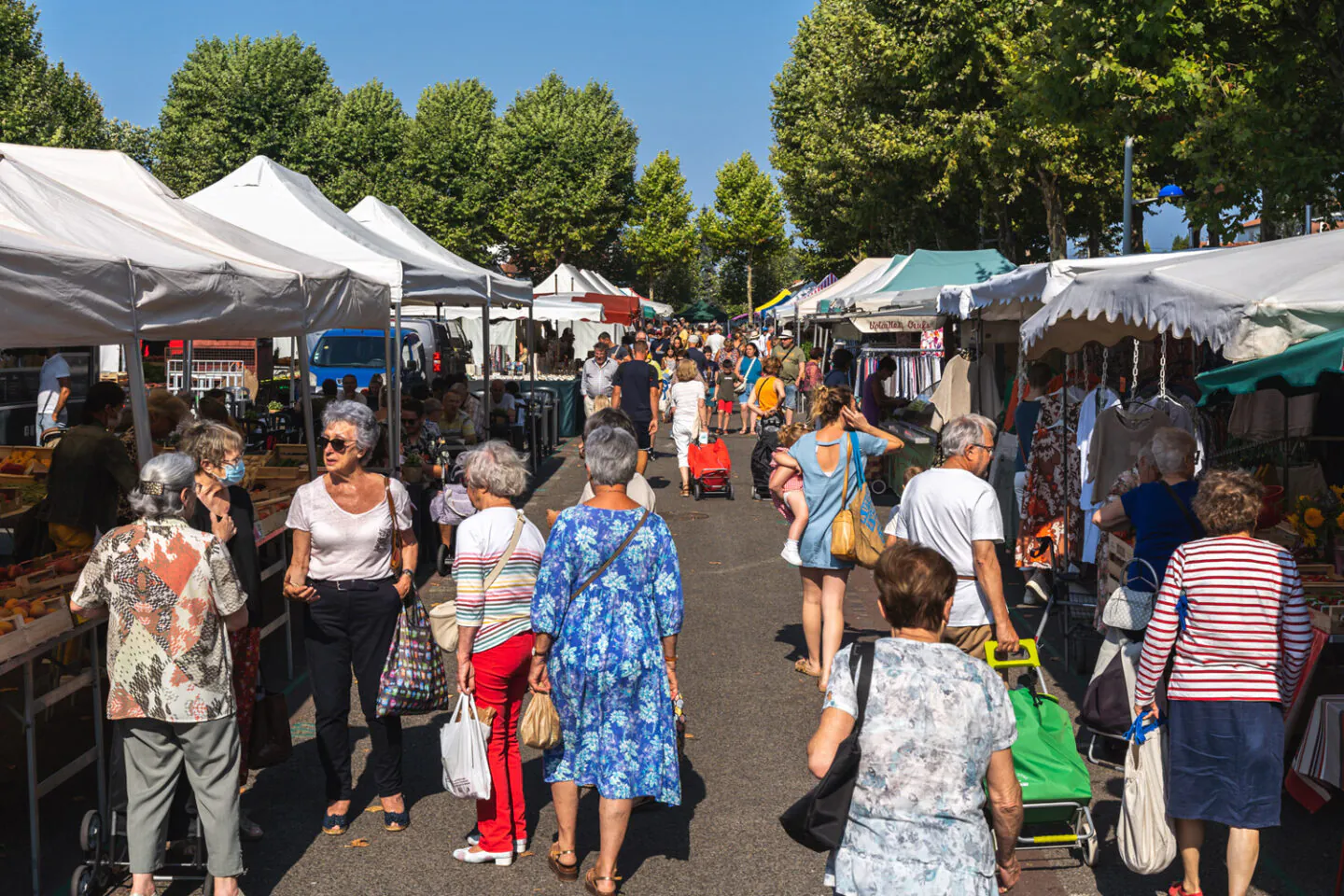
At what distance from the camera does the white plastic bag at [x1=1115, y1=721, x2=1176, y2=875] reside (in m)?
4.60

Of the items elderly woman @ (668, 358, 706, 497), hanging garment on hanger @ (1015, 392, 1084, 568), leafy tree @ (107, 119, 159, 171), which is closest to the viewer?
hanging garment on hanger @ (1015, 392, 1084, 568)

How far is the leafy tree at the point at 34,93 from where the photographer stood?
1403 inches

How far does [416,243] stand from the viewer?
15336 mm

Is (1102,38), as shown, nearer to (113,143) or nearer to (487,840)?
(487,840)

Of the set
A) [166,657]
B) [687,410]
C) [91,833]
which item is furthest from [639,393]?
[166,657]

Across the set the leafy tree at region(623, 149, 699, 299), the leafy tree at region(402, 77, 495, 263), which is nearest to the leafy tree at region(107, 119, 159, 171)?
the leafy tree at region(402, 77, 495, 263)

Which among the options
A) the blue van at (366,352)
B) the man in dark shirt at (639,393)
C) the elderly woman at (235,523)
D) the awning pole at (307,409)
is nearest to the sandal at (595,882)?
the elderly woman at (235,523)

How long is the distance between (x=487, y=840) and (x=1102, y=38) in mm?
11685

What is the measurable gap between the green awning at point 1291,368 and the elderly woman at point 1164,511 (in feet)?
0.95

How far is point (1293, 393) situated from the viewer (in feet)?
26.9

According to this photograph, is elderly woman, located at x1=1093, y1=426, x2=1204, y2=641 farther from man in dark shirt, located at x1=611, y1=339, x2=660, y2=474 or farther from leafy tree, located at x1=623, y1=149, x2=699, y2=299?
leafy tree, located at x1=623, y1=149, x2=699, y2=299

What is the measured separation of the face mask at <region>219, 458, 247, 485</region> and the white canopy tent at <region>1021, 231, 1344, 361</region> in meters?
4.48

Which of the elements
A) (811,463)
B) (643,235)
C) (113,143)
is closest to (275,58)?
(113,143)

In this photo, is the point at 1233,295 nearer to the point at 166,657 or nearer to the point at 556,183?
the point at 166,657
